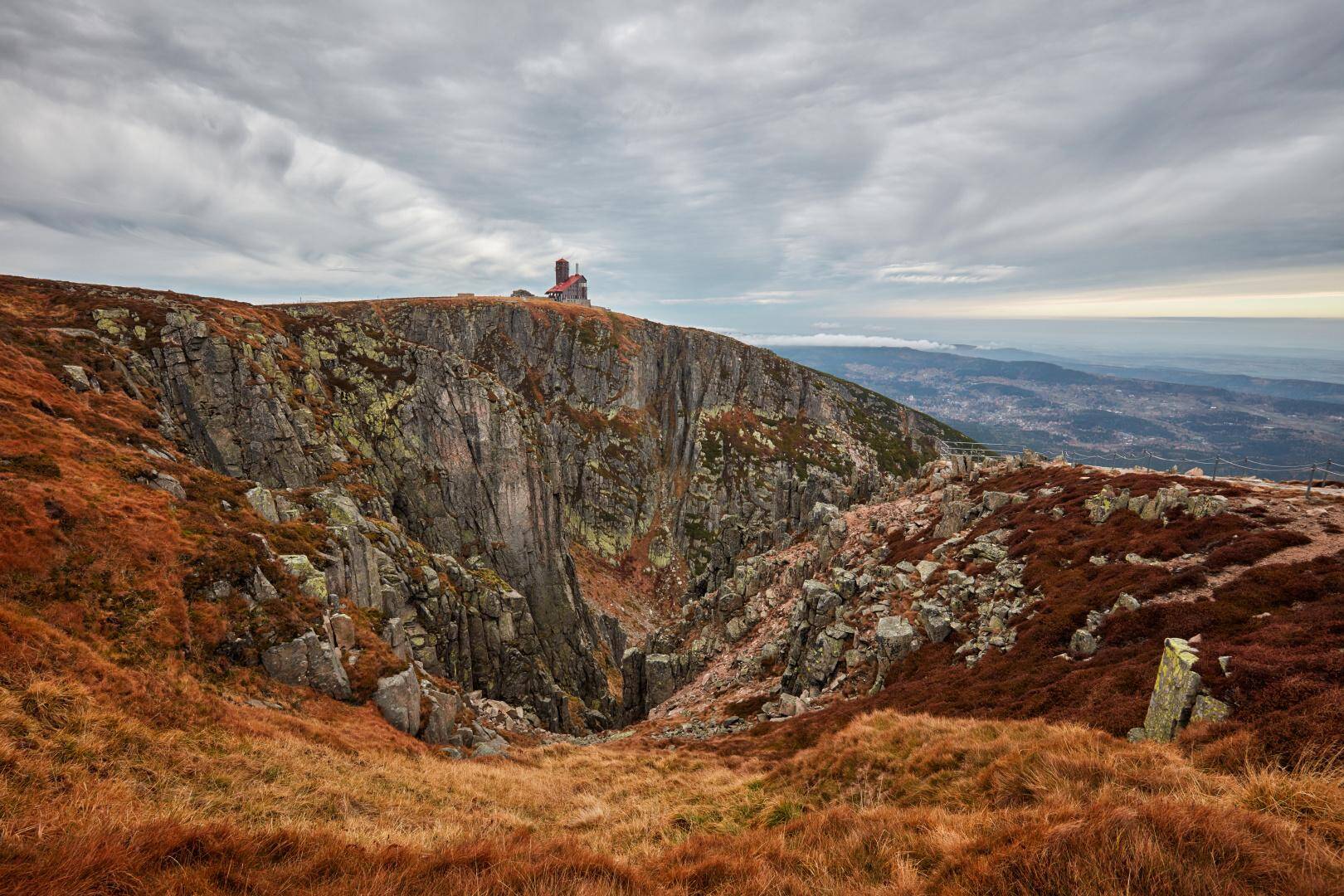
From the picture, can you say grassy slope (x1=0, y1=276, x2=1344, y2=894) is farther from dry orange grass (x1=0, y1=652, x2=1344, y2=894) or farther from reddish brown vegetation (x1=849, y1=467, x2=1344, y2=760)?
reddish brown vegetation (x1=849, y1=467, x2=1344, y2=760)

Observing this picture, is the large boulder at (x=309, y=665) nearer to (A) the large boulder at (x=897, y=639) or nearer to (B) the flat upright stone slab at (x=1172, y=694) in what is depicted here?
(A) the large boulder at (x=897, y=639)

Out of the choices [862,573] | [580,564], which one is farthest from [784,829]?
[580,564]

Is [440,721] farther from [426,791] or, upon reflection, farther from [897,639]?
[897,639]

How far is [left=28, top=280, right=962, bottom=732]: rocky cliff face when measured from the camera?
1697 inches

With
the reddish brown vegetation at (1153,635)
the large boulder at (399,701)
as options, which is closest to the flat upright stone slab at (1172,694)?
the reddish brown vegetation at (1153,635)

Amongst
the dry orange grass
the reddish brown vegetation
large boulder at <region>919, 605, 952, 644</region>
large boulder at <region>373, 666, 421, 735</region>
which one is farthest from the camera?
large boulder at <region>919, 605, 952, 644</region>

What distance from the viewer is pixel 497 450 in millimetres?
73250

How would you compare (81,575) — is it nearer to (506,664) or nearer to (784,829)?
(784,829)

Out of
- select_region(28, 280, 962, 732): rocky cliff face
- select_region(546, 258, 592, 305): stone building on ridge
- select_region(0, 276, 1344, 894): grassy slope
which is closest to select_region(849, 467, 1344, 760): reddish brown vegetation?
select_region(0, 276, 1344, 894): grassy slope

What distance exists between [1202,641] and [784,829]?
41.9ft

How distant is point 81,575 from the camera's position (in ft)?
51.4

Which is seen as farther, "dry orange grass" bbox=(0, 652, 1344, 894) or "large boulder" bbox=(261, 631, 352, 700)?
"large boulder" bbox=(261, 631, 352, 700)

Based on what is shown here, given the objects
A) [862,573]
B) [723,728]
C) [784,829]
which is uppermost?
[784,829]

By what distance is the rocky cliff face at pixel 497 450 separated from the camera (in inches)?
1697
